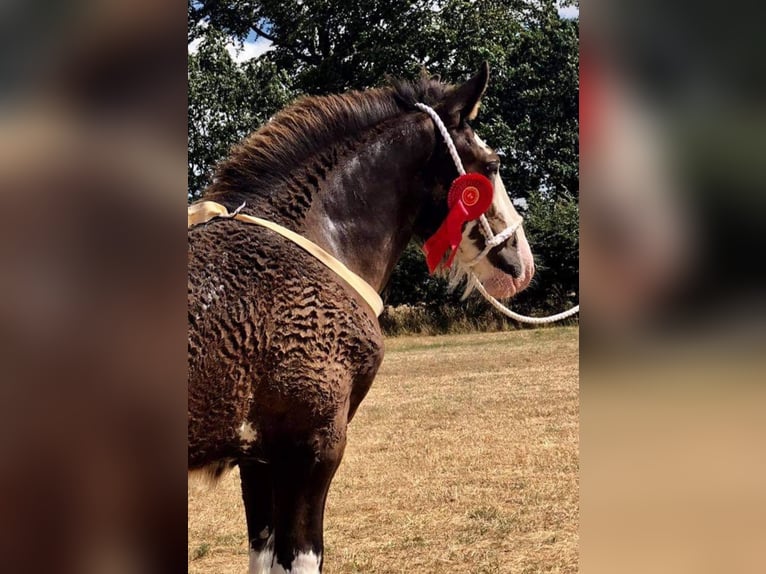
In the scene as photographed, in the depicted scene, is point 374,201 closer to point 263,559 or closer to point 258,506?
point 258,506

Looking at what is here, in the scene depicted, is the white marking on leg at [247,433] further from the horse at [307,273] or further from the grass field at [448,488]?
the grass field at [448,488]

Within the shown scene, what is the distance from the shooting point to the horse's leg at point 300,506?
2445 millimetres

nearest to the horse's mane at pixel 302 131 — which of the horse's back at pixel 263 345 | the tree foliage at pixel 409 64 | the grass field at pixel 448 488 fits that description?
the horse's back at pixel 263 345

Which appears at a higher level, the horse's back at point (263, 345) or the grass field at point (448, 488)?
the horse's back at point (263, 345)

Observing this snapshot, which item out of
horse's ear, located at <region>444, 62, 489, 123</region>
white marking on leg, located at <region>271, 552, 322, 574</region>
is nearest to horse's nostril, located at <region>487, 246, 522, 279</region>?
horse's ear, located at <region>444, 62, 489, 123</region>

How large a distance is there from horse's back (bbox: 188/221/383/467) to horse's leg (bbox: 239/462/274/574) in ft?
1.22

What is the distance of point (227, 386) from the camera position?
7.32 ft
